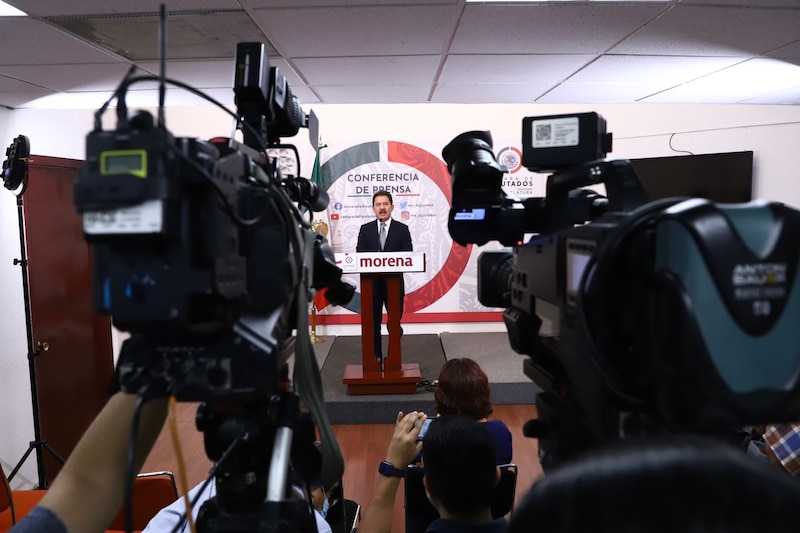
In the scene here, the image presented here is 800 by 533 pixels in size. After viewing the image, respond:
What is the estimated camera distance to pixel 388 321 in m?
3.56

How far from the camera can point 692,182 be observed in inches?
171

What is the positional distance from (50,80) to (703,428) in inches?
144

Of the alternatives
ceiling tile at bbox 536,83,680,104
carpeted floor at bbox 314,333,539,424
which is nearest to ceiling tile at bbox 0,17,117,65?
carpeted floor at bbox 314,333,539,424

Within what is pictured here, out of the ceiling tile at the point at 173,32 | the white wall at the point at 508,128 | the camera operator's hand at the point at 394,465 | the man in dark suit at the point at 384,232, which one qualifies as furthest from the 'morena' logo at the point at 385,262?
the camera operator's hand at the point at 394,465

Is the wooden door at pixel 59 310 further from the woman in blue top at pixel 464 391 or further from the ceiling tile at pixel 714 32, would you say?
the ceiling tile at pixel 714 32

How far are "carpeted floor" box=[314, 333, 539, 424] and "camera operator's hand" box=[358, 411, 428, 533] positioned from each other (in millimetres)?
2277

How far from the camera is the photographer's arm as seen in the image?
2.06ft

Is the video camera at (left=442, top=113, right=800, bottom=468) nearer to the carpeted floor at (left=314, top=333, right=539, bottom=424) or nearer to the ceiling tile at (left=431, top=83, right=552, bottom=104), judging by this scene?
the carpeted floor at (left=314, top=333, right=539, bottom=424)

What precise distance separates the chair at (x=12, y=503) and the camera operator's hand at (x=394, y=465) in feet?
4.67

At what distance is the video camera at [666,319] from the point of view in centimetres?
41

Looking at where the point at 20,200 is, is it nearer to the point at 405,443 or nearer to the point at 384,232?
the point at 405,443

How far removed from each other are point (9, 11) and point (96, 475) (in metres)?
2.23

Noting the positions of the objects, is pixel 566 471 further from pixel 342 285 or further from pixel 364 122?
pixel 364 122

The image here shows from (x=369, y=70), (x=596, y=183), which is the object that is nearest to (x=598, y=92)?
(x=369, y=70)
